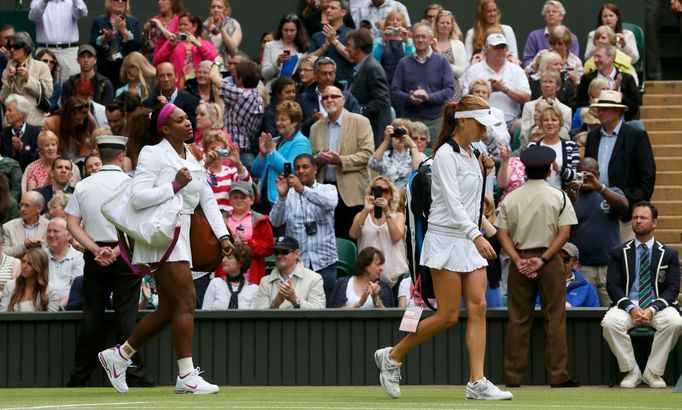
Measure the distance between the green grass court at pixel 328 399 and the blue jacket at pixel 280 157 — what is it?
11.7 ft

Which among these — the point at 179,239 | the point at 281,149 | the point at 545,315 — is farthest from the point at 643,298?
the point at 281,149

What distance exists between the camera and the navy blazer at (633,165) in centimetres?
1527

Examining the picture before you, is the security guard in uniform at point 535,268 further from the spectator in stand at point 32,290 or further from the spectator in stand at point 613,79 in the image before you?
the spectator in stand at point 613,79

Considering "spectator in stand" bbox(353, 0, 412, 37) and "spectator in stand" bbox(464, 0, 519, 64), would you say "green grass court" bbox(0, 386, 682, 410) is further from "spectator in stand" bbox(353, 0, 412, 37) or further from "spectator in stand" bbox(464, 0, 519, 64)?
"spectator in stand" bbox(353, 0, 412, 37)

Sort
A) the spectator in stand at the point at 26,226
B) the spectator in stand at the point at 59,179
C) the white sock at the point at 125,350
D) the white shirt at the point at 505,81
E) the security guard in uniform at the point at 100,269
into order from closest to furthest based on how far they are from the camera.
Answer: the white sock at the point at 125,350
the security guard in uniform at the point at 100,269
the spectator in stand at the point at 26,226
the spectator in stand at the point at 59,179
the white shirt at the point at 505,81

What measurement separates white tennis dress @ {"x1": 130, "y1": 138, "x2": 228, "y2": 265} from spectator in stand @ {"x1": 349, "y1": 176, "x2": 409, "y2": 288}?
3770mm

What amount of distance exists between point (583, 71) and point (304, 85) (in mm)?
3226

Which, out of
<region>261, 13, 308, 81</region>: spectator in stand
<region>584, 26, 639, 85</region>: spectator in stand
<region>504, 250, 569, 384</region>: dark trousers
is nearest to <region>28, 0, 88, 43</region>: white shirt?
<region>261, 13, 308, 81</region>: spectator in stand

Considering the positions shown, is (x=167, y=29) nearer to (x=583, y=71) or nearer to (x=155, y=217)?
Result: (x=583, y=71)

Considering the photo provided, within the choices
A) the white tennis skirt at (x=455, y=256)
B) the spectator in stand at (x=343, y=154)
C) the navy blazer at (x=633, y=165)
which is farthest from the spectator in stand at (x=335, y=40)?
the white tennis skirt at (x=455, y=256)

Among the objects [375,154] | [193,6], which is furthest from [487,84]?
[193,6]

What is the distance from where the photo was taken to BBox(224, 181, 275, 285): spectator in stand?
576 inches

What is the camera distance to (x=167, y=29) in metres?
19.7

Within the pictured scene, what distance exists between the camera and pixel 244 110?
1730 cm
